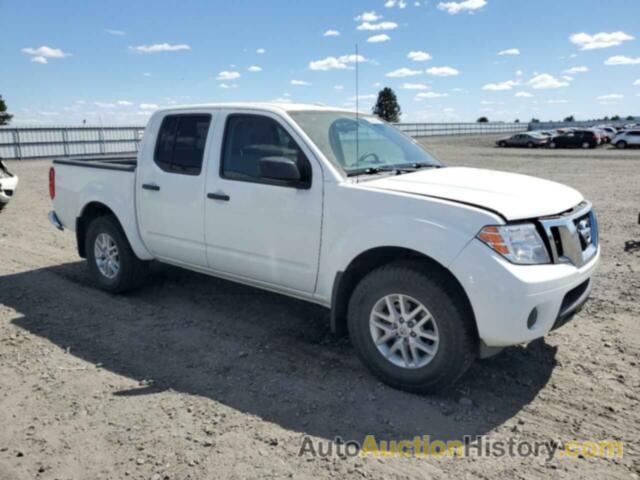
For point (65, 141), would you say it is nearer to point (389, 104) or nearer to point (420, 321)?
point (420, 321)

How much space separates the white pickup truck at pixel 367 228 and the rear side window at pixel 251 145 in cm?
1

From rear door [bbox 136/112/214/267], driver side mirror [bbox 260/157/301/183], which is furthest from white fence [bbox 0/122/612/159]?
driver side mirror [bbox 260/157/301/183]

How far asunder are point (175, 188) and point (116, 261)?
4.60ft

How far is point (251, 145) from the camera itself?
457cm

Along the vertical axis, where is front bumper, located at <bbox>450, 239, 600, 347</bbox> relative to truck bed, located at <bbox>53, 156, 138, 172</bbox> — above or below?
below

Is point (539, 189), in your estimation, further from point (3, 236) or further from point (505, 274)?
point (3, 236)

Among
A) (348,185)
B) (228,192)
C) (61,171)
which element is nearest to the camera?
(348,185)

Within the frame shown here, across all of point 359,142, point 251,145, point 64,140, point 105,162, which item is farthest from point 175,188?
point 64,140

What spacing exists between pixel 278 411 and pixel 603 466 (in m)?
1.94

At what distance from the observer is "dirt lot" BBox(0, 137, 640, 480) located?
3025 millimetres

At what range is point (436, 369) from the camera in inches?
141

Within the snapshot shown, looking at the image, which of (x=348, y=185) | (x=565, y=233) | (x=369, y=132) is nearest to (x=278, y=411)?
(x=348, y=185)

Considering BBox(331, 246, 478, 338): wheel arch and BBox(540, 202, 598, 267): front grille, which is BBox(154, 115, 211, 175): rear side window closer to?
BBox(331, 246, 478, 338): wheel arch

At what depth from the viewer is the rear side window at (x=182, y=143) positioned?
4.92 m
